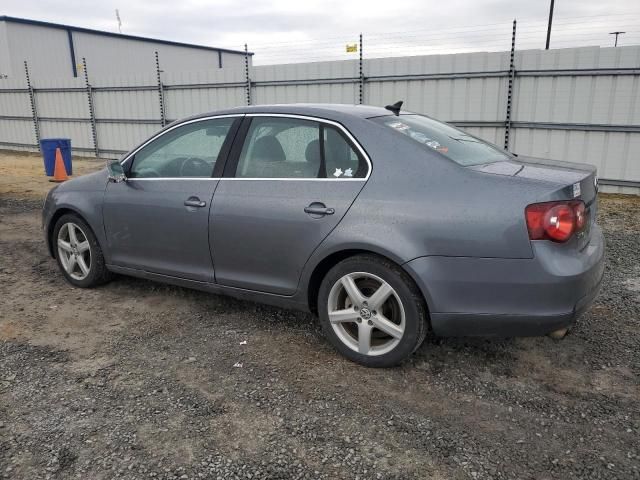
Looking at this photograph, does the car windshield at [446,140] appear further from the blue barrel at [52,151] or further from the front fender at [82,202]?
the blue barrel at [52,151]

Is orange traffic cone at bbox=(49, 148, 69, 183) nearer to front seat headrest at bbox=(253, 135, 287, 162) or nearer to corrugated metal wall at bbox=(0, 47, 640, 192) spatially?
corrugated metal wall at bbox=(0, 47, 640, 192)

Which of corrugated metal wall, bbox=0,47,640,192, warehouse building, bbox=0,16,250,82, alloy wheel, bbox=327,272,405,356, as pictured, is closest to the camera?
alloy wheel, bbox=327,272,405,356

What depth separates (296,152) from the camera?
11.4 feet

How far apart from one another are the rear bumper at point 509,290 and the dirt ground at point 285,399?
0.42 meters

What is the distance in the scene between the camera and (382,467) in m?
2.34

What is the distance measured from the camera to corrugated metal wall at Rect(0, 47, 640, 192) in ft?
29.8

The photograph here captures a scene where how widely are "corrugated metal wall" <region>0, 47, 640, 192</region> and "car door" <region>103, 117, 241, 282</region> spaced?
24.8 feet

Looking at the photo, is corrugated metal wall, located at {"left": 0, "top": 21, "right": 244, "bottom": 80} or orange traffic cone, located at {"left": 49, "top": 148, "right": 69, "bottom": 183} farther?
corrugated metal wall, located at {"left": 0, "top": 21, "right": 244, "bottom": 80}

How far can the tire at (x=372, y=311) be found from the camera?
3.00 metres

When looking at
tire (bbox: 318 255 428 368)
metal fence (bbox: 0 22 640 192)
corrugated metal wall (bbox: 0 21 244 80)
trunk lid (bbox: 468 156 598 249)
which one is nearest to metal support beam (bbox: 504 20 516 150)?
→ metal fence (bbox: 0 22 640 192)

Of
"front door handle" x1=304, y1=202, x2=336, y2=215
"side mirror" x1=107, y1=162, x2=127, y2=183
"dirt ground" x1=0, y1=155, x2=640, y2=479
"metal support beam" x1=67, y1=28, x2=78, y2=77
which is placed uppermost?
"metal support beam" x1=67, y1=28, x2=78, y2=77

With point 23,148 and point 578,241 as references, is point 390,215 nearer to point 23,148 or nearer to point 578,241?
point 578,241

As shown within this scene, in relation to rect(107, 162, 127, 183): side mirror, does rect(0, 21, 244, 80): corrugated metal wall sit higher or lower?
higher

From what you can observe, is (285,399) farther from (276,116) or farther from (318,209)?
(276,116)
